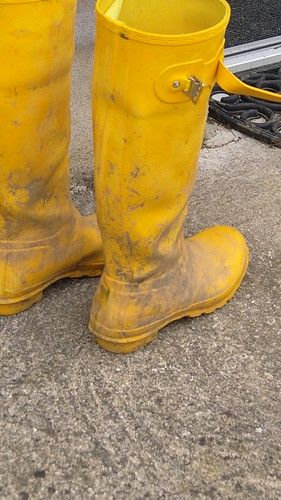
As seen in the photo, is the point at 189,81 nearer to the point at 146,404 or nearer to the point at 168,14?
the point at 168,14

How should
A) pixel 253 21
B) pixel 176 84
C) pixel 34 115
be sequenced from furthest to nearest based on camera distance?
pixel 253 21
pixel 34 115
pixel 176 84

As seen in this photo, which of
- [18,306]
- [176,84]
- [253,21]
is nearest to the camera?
[176,84]

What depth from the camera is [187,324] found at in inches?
53.8

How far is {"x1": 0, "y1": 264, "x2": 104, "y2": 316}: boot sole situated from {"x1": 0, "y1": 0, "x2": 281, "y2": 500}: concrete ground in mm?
16

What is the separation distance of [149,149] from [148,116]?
0.19 feet

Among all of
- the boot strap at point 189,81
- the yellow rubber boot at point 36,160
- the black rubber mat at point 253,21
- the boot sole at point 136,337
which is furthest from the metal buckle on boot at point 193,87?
the black rubber mat at point 253,21

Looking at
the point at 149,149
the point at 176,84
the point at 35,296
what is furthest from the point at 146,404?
the point at 176,84

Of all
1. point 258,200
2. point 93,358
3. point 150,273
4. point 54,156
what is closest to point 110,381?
point 93,358

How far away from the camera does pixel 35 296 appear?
1.37 meters

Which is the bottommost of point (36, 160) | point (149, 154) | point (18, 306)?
point (18, 306)

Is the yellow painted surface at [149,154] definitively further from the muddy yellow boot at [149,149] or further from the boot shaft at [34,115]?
the boot shaft at [34,115]

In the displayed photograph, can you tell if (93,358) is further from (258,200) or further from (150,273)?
(258,200)

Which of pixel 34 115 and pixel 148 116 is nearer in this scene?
pixel 148 116

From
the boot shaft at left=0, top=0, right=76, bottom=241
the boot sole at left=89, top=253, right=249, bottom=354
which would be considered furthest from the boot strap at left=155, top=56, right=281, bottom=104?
the boot sole at left=89, top=253, right=249, bottom=354
